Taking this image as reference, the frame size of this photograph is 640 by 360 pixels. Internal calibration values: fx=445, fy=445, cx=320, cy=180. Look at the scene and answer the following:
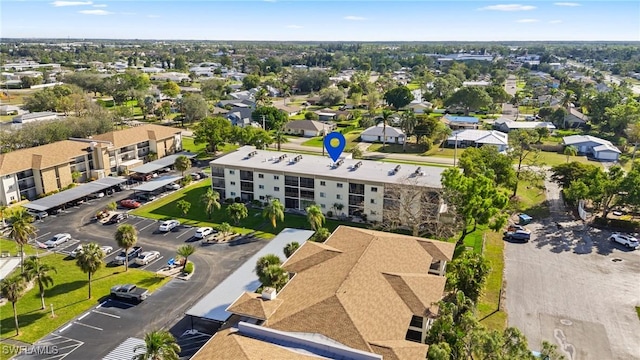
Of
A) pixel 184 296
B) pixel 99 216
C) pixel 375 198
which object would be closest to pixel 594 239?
pixel 375 198

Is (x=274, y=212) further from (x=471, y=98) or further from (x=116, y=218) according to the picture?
(x=471, y=98)

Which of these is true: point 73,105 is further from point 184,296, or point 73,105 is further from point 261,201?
point 184,296

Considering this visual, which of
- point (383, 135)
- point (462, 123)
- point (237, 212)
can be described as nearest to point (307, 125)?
point (383, 135)

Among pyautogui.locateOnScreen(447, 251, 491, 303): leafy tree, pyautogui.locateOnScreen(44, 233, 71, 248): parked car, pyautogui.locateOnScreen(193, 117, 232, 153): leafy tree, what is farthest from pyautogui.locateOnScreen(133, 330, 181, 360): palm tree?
pyautogui.locateOnScreen(193, 117, 232, 153): leafy tree

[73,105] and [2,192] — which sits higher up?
[73,105]

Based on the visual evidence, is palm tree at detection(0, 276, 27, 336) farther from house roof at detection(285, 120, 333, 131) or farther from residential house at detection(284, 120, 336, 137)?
house roof at detection(285, 120, 333, 131)

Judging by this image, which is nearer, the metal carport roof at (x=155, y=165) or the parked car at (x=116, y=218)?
the parked car at (x=116, y=218)

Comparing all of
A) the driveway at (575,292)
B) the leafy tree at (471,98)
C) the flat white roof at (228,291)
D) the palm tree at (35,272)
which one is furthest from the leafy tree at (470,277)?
the leafy tree at (471,98)

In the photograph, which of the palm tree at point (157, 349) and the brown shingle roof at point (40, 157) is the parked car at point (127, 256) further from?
the brown shingle roof at point (40, 157)
